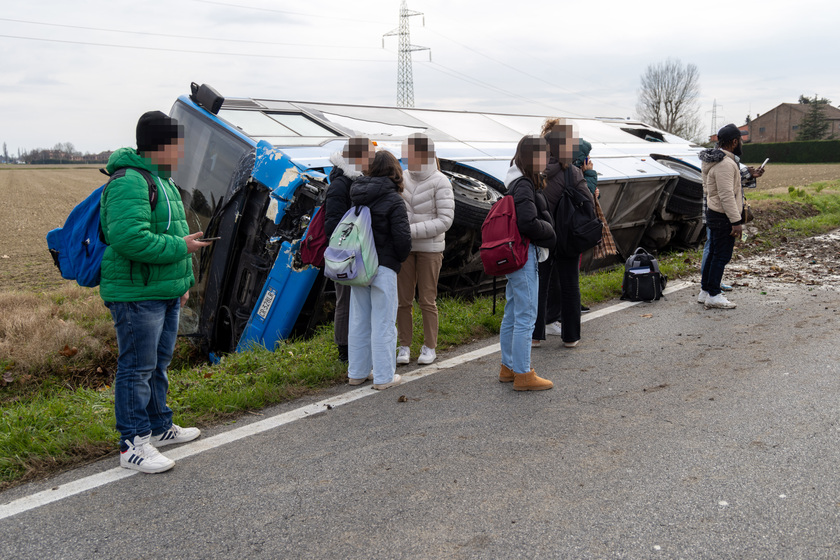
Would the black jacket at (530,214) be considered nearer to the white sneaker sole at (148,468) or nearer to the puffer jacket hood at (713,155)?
the white sneaker sole at (148,468)

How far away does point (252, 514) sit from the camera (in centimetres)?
284

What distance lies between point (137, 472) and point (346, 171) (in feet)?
7.57

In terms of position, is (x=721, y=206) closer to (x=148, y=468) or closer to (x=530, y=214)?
(x=530, y=214)

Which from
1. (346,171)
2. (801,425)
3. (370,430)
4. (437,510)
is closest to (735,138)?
(801,425)

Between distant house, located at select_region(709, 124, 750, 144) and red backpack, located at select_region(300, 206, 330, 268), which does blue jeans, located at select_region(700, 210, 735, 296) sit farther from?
red backpack, located at select_region(300, 206, 330, 268)

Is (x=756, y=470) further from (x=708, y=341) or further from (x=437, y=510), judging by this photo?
(x=708, y=341)

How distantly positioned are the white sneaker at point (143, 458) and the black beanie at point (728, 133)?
5.79 metres

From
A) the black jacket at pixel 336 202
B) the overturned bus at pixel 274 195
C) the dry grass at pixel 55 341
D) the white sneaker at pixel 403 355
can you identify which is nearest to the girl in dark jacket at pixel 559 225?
the overturned bus at pixel 274 195

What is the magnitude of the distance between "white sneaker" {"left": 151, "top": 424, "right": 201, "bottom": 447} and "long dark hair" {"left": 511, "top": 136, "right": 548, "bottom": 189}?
8.59 ft

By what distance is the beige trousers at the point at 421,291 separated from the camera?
5008 millimetres

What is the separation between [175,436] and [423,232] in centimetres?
217

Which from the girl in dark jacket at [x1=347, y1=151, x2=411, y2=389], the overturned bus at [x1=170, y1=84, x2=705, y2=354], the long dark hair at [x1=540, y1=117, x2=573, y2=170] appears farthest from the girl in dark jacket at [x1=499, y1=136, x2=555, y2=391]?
the overturned bus at [x1=170, y1=84, x2=705, y2=354]

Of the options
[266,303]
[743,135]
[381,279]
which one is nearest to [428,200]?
[381,279]

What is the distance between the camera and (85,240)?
10.7ft
